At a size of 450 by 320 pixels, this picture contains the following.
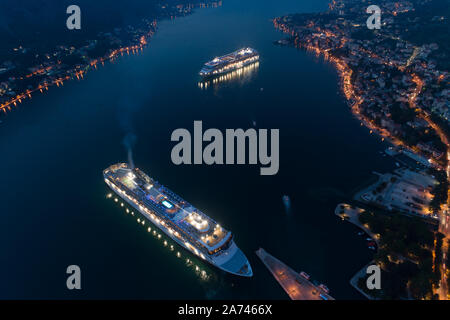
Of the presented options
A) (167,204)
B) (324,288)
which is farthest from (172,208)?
(324,288)

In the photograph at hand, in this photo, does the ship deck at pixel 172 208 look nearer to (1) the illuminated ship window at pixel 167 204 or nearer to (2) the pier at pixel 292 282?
(1) the illuminated ship window at pixel 167 204

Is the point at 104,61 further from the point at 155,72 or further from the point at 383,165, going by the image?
the point at 383,165

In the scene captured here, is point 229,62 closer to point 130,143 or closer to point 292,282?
point 130,143

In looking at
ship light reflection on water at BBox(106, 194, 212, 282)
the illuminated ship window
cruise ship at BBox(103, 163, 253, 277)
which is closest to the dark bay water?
ship light reflection on water at BBox(106, 194, 212, 282)

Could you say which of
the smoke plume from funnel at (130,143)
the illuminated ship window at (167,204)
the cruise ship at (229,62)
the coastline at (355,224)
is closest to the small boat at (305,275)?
the coastline at (355,224)

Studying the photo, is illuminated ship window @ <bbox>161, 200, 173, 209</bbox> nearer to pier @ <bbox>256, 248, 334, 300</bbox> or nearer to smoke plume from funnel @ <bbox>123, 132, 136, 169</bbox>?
pier @ <bbox>256, 248, 334, 300</bbox>

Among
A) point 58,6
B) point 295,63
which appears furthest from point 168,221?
point 58,6
